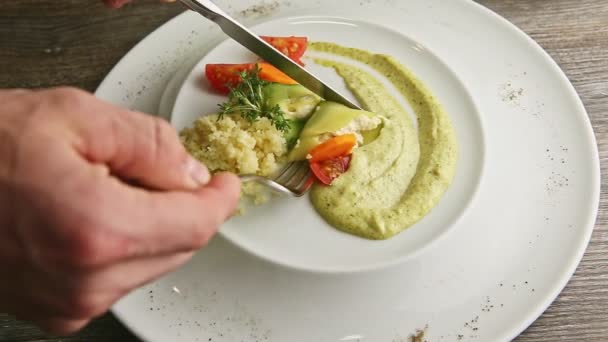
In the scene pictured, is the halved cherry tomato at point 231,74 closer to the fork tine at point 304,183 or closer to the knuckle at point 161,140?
the fork tine at point 304,183

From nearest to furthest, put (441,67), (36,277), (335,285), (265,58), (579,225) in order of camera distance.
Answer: (36,277) < (335,285) < (579,225) < (265,58) < (441,67)

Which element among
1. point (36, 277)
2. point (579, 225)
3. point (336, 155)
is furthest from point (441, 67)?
point (36, 277)

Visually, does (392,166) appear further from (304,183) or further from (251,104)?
(251,104)

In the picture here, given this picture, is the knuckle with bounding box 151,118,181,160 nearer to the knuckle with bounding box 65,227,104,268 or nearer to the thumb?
the thumb

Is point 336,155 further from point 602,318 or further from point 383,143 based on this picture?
point 602,318

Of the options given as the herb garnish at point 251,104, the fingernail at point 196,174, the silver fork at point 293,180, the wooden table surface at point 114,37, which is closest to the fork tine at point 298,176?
the silver fork at point 293,180

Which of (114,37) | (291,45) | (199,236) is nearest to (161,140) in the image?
(199,236)
